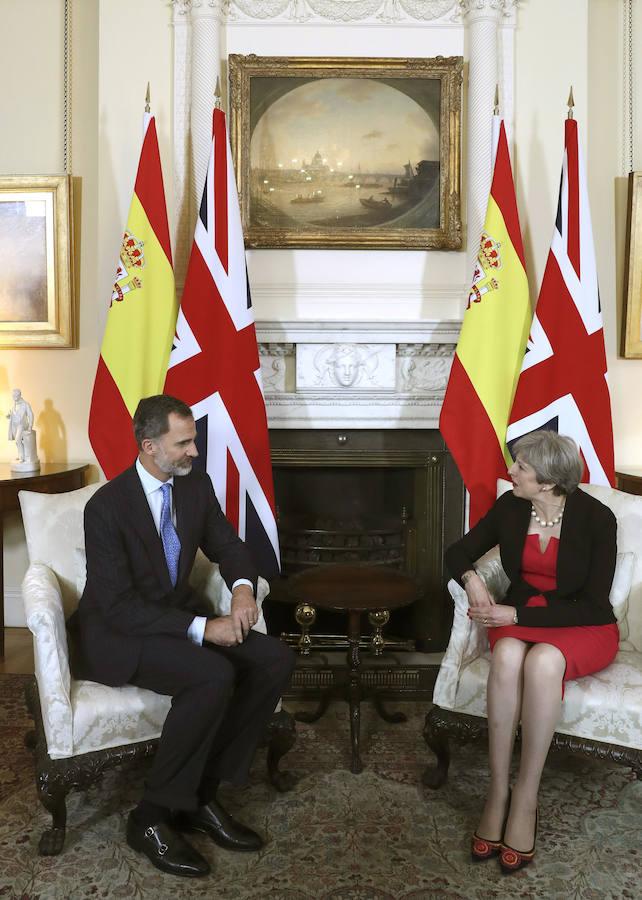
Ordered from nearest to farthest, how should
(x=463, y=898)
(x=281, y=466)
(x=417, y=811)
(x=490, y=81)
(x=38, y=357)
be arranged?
(x=463, y=898) → (x=417, y=811) → (x=490, y=81) → (x=281, y=466) → (x=38, y=357)

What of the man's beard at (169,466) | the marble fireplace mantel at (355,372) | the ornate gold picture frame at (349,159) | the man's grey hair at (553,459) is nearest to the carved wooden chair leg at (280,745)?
the man's beard at (169,466)

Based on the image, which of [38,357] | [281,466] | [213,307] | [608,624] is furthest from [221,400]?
[608,624]

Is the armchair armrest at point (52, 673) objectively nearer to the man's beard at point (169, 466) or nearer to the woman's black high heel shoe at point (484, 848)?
the man's beard at point (169, 466)

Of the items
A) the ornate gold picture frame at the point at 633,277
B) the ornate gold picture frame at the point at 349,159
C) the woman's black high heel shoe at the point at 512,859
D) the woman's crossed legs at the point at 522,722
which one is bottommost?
the woman's black high heel shoe at the point at 512,859

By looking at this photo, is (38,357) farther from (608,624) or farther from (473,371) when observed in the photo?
(608,624)

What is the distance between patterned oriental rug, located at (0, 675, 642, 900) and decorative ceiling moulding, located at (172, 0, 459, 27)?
11.0 feet

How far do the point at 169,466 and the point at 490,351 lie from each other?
5.68ft

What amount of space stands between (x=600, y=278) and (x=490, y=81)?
117 cm

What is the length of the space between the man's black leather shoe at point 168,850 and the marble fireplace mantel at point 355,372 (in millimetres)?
2179

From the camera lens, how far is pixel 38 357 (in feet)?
15.1

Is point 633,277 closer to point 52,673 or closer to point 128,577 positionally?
point 128,577

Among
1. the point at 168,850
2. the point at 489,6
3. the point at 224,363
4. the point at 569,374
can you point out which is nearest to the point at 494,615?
the point at 168,850

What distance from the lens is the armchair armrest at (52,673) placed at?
244 centimetres

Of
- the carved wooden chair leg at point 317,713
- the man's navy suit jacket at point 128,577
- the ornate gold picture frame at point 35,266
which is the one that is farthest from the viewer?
the ornate gold picture frame at point 35,266
